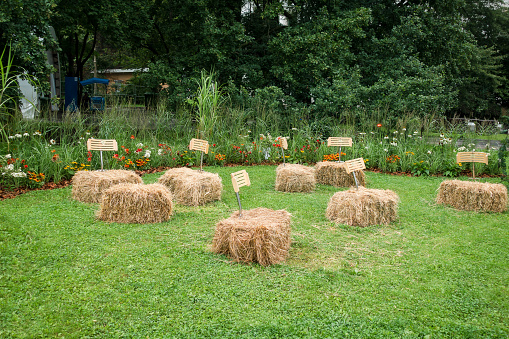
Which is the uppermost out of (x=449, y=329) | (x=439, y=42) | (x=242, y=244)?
(x=439, y=42)

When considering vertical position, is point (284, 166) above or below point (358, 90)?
below

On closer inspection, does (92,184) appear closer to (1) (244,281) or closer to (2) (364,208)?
(1) (244,281)

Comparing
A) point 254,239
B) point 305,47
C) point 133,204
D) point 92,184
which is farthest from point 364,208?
point 305,47

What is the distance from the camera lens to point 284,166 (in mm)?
6738

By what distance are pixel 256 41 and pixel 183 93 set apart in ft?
12.7

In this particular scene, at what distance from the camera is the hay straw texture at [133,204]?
4.47 metres

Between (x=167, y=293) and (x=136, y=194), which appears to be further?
(x=136, y=194)

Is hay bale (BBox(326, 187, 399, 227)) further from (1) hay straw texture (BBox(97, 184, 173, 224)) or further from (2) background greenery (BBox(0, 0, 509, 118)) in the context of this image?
(2) background greenery (BBox(0, 0, 509, 118))

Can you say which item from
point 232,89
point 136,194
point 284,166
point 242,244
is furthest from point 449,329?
point 232,89

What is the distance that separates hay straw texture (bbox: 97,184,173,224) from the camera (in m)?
4.47

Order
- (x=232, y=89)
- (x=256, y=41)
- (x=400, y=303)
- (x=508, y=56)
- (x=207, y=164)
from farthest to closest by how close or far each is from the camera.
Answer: (x=508, y=56)
(x=256, y=41)
(x=232, y=89)
(x=207, y=164)
(x=400, y=303)

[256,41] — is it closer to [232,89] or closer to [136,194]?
[232,89]

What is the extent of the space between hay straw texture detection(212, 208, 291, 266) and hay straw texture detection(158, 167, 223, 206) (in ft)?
6.00

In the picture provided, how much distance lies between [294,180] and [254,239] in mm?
3125
